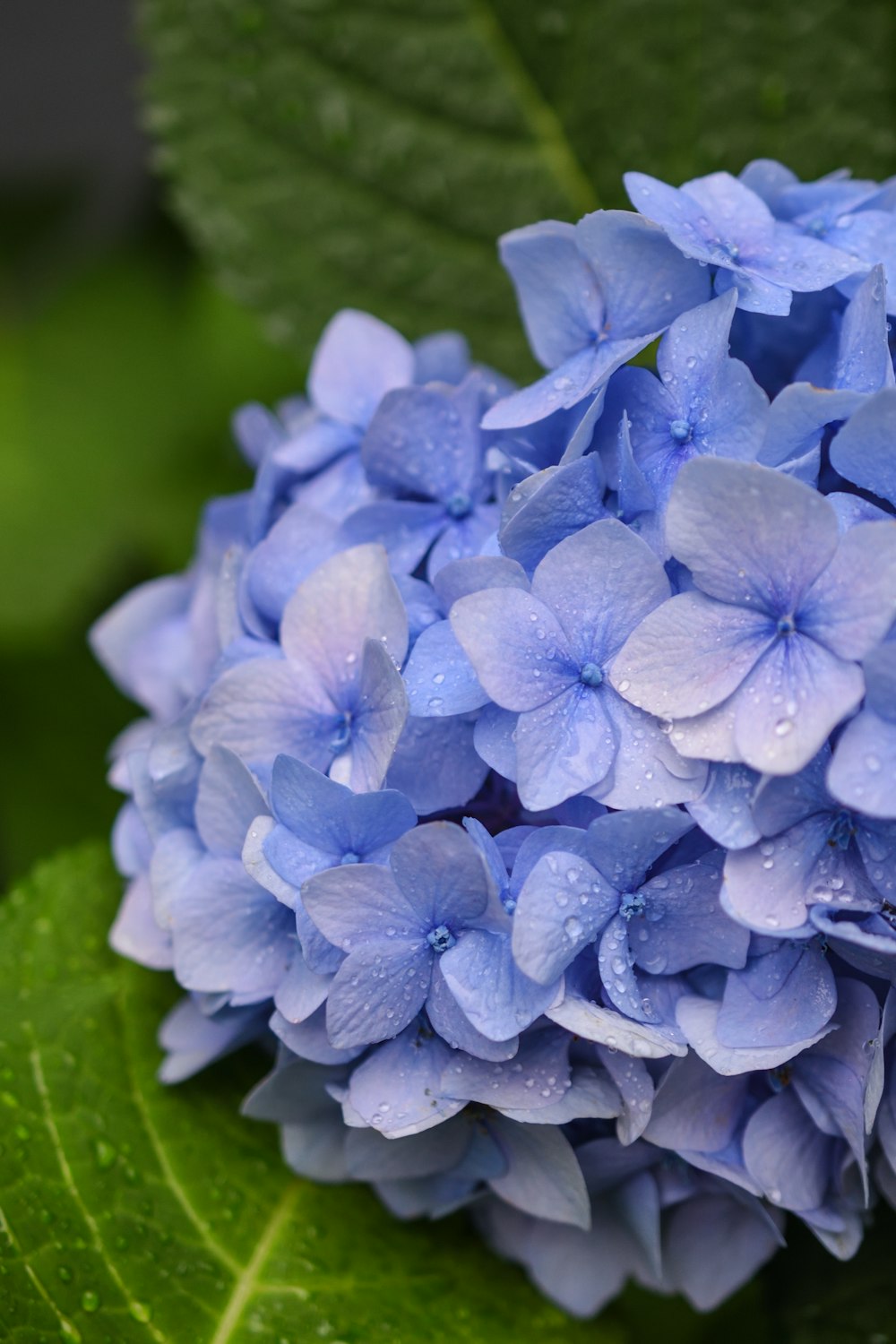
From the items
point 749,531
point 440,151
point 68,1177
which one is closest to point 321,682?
point 749,531

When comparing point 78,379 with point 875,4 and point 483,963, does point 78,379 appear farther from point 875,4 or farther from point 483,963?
point 483,963

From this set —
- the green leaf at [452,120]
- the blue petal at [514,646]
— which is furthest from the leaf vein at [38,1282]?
the green leaf at [452,120]

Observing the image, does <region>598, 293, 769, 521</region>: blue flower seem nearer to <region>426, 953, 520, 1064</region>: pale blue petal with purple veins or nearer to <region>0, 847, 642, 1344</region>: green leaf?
<region>426, 953, 520, 1064</region>: pale blue petal with purple veins

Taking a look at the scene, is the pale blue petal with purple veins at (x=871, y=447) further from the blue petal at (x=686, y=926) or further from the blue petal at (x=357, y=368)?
the blue petal at (x=357, y=368)

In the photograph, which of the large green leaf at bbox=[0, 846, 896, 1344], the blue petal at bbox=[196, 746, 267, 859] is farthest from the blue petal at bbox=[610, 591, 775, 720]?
the large green leaf at bbox=[0, 846, 896, 1344]

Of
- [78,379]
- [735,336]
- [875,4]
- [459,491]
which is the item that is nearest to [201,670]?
[459,491]
